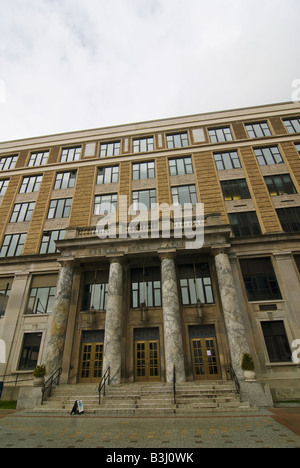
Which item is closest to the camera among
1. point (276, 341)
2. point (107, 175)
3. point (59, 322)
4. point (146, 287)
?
point (59, 322)

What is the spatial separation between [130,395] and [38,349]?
9.47m

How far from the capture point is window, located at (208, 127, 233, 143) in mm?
26188

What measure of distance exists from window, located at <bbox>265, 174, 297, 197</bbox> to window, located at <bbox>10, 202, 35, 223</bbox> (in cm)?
2365

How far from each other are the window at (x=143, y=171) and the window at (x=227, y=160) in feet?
22.2

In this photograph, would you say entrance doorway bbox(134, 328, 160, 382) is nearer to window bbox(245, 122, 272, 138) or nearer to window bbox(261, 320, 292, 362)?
window bbox(261, 320, 292, 362)

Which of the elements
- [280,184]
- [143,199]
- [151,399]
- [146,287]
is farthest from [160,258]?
[280,184]

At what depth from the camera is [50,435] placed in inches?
311

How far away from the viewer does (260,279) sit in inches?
724

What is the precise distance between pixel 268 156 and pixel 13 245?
1050 inches

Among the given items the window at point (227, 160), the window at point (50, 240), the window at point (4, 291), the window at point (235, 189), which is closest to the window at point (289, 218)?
the window at point (235, 189)

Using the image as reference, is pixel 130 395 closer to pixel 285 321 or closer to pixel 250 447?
pixel 250 447

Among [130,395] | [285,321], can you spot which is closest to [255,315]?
[285,321]

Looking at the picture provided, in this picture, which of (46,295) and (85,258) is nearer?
(85,258)

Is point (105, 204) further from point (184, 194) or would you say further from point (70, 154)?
point (70, 154)
